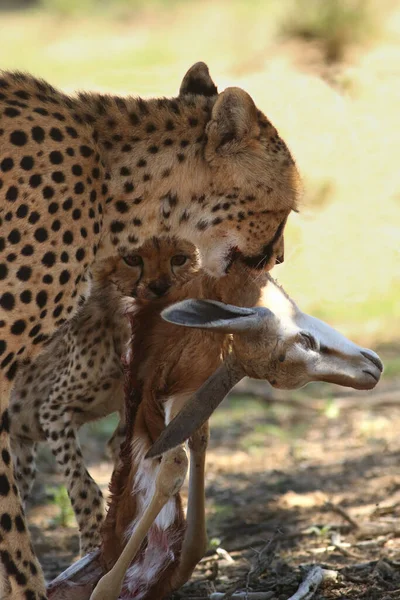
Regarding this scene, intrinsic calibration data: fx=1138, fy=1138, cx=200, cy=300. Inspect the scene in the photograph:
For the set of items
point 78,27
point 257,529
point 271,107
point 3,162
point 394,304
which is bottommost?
point 257,529

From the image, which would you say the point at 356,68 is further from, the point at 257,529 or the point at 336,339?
the point at 336,339

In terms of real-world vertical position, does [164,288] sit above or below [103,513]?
above

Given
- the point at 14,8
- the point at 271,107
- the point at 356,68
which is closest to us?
the point at 271,107

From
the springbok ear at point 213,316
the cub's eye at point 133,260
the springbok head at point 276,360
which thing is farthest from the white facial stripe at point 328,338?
the cub's eye at point 133,260

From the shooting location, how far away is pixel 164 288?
4672mm

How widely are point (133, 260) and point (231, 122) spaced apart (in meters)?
0.73

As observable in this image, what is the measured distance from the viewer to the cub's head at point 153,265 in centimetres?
476

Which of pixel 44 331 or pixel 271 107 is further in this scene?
pixel 271 107

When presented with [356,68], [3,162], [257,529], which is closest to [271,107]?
[356,68]

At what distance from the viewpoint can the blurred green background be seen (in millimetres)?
9977

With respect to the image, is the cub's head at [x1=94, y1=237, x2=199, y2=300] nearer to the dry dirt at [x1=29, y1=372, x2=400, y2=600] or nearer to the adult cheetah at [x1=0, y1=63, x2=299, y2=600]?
the adult cheetah at [x1=0, y1=63, x2=299, y2=600]

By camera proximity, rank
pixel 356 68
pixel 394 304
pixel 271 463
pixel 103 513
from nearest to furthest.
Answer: pixel 103 513 < pixel 271 463 < pixel 394 304 < pixel 356 68

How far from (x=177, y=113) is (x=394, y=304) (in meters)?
5.09

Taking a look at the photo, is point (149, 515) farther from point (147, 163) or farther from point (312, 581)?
point (147, 163)
